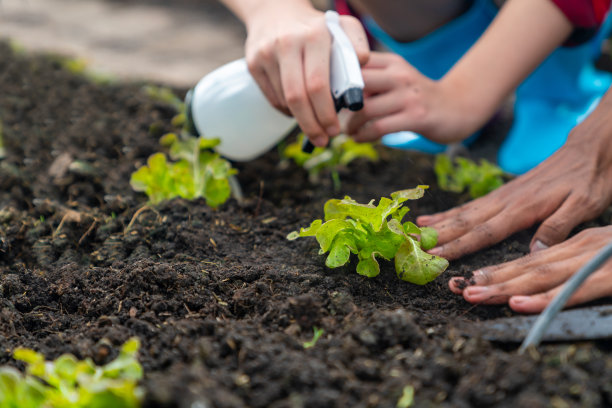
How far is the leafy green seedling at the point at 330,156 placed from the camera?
7.52 ft

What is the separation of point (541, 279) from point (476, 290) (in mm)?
148

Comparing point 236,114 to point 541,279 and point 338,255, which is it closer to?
point 338,255

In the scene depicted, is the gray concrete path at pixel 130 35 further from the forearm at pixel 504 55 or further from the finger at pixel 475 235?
the finger at pixel 475 235

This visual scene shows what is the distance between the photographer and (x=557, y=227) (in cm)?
157

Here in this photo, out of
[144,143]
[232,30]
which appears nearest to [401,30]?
[144,143]

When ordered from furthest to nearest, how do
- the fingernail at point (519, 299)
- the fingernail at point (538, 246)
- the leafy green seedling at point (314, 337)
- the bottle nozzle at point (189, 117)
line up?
the bottle nozzle at point (189, 117) < the fingernail at point (538, 246) < the fingernail at point (519, 299) < the leafy green seedling at point (314, 337)

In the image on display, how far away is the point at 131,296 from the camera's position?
1.37m

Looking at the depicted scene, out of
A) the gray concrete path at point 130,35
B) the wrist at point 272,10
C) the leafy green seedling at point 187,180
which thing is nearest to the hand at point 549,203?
the leafy green seedling at point 187,180

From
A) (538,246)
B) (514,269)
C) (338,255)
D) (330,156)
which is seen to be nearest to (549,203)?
(538,246)

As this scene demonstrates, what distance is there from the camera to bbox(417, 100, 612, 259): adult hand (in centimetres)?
158

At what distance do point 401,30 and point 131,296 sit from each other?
6.81ft

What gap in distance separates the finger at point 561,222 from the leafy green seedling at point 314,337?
0.72 metres

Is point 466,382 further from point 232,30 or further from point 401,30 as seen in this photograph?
point 232,30

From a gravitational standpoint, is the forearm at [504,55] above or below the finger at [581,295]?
above
